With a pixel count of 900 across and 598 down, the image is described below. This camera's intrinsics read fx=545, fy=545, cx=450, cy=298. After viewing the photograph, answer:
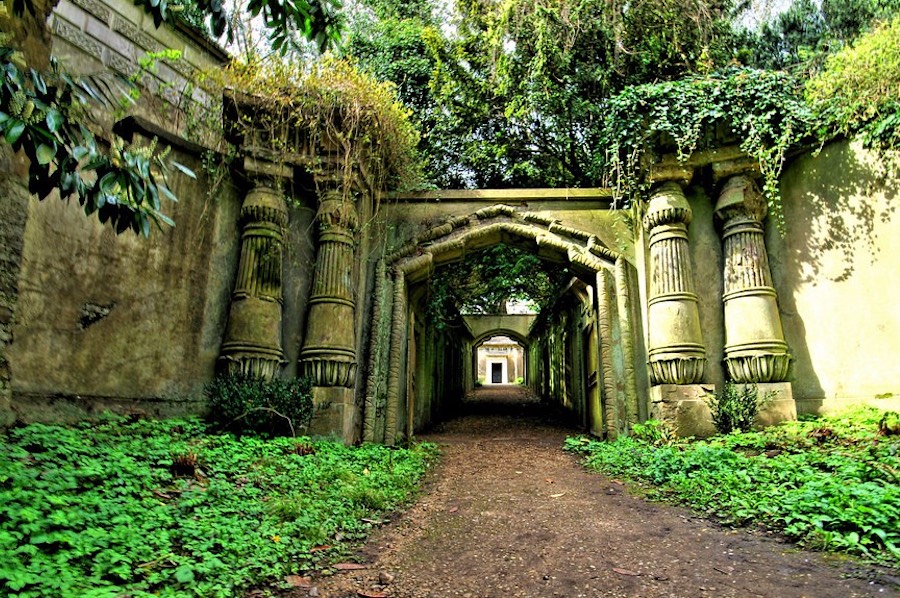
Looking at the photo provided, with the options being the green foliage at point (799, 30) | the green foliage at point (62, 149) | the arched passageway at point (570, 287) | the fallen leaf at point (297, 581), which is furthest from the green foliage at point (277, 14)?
the green foliage at point (799, 30)

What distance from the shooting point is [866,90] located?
20.0 ft

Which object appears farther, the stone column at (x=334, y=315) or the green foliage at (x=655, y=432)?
the stone column at (x=334, y=315)

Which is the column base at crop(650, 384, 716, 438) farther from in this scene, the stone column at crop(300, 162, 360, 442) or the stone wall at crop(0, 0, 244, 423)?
the stone wall at crop(0, 0, 244, 423)

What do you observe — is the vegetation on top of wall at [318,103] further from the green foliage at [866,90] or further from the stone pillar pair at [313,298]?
the green foliage at [866,90]

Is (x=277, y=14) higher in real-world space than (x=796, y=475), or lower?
higher

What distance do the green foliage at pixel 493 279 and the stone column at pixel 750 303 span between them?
9.63ft

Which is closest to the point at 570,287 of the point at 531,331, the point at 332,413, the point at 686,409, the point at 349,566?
the point at 686,409

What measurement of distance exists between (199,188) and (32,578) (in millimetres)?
5471

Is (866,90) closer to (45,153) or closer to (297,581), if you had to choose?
(297,581)

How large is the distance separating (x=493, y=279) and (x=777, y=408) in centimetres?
655

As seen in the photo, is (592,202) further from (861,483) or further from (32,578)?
(32,578)

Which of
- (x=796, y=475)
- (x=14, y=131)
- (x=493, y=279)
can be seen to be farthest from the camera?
(x=493, y=279)

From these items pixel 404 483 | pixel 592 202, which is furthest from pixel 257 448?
pixel 592 202

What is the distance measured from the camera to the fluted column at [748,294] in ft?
21.0
